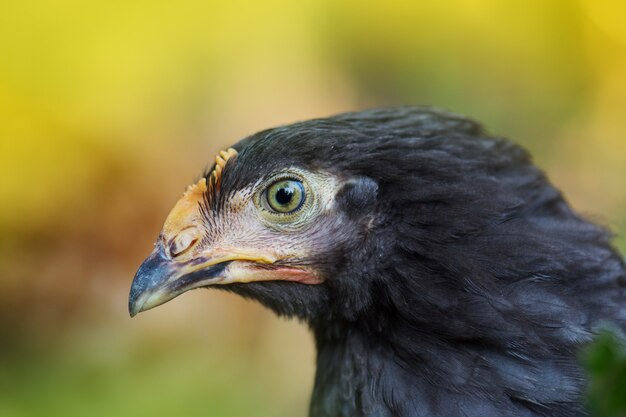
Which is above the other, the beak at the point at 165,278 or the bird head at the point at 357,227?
the bird head at the point at 357,227

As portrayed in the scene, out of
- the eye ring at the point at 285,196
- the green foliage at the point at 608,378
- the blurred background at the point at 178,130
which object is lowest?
the blurred background at the point at 178,130

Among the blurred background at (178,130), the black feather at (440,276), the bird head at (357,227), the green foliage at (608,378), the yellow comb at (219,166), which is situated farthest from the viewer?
the blurred background at (178,130)

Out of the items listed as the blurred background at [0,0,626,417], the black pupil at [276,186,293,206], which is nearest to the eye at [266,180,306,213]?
the black pupil at [276,186,293,206]

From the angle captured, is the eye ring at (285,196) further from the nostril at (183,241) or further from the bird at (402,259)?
the nostril at (183,241)

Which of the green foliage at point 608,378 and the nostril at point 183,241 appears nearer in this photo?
the green foliage at point 608,378

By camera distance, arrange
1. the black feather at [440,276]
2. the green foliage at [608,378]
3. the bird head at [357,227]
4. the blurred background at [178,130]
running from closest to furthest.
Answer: the green foliage at [608,378]
the black feather at [440,276]
the bird head at [357,227]
the blurred background at [178,130]

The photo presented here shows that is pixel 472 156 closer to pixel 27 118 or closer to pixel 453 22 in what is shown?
pixel 27 118

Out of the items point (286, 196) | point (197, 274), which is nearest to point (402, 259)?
point (286, 196)

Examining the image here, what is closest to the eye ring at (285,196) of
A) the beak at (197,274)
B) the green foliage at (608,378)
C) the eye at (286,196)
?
the eye at (286,196)
